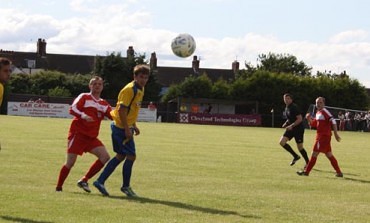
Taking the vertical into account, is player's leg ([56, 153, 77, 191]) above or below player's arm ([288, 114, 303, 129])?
below

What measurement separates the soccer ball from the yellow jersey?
16.1m

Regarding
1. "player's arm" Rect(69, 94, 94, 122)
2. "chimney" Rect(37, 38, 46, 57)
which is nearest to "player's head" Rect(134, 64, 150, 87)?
"player's arm" Rect(69, 94, 94, 122)

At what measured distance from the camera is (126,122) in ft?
36.4

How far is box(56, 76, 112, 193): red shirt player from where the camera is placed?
37.6ft

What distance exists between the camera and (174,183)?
1364cm

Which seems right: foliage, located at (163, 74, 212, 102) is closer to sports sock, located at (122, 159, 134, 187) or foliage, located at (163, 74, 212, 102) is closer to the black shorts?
the black shorts

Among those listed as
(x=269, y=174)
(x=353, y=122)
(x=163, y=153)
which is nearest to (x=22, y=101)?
(x=353, y=122)

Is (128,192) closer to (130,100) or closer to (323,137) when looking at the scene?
(130,100)

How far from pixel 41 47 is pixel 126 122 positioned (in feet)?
348

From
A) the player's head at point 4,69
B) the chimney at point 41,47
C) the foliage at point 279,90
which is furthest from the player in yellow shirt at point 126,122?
the chimney at point 41,47

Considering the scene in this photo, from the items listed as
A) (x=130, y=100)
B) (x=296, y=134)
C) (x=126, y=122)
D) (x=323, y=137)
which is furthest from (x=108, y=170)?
(x=296, y=134)

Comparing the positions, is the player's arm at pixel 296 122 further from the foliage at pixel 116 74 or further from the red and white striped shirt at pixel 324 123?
the foliage at pixel 116 74

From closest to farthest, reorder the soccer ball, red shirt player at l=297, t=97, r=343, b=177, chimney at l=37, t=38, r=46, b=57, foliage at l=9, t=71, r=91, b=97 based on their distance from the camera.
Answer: red shirt player at l=297, t=97, r=343, b=177 → the soccer ball → foliage at l=9, t=71, r=91, b=97 → chimney at l=37, t=38, r=46, b=57

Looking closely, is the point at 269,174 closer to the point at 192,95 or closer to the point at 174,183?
the point at 174,183
